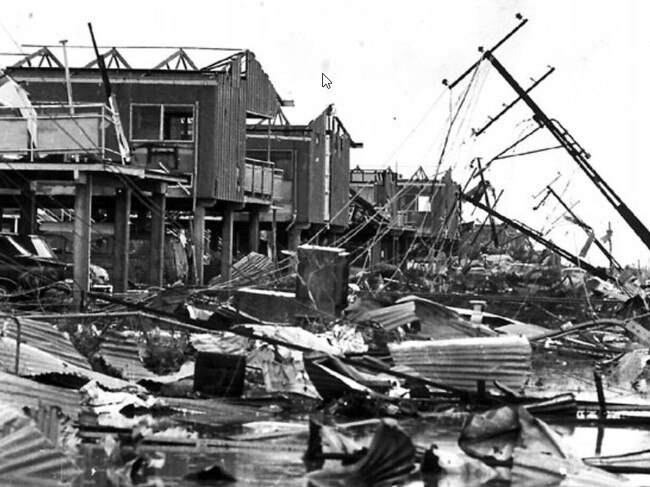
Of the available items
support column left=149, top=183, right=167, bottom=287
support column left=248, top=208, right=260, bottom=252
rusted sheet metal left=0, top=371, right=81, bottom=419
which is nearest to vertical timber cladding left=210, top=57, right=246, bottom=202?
support column left=248, top=208, right=260, bottom=252

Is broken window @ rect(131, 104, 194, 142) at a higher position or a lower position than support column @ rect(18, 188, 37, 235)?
higher

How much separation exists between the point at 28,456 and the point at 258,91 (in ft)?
118

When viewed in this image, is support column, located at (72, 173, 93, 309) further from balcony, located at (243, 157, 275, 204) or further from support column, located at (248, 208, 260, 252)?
support column, located at (248, 208, 260, 252)

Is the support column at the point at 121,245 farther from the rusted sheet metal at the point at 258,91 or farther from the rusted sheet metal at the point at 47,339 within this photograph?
the rusted sheet metal at the point at 47,339

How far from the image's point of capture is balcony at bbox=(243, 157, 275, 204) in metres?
44.2

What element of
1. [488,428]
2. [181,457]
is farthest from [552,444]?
[181,457]

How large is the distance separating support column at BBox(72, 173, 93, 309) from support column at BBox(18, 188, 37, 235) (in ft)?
9.68

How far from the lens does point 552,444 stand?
10719 mm

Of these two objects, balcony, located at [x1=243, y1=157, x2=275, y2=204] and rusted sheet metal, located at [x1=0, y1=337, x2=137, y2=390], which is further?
balcony, located at [x1=243, y1=157, x2=275, y2=204]

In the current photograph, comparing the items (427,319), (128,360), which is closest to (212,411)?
(128,360)

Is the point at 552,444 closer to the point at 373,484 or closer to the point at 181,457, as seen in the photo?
the point at 373,484

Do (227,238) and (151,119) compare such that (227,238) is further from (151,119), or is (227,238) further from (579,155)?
(579,155)

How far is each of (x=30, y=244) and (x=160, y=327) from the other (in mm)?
12083

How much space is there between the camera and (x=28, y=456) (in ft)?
31.5
